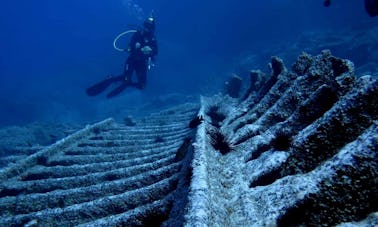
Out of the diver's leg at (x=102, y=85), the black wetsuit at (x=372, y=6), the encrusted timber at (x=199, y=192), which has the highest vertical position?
the diver's leg at (x=102, y=85)

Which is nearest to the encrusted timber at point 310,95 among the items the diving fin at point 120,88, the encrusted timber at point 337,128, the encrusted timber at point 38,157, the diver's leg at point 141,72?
the encrusted timber at point 337,128

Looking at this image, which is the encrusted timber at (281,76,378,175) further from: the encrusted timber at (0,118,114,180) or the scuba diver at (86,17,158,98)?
the scuba diver at (86,17,158,98)

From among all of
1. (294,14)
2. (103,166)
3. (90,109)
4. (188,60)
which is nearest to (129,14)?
(188,60)

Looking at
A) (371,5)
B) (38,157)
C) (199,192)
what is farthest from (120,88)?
(199,192)

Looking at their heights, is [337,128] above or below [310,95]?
below

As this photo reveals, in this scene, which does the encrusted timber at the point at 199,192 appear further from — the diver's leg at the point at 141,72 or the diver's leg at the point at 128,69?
the diver's leg at the point at 128,69

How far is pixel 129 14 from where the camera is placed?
116500 millimetres

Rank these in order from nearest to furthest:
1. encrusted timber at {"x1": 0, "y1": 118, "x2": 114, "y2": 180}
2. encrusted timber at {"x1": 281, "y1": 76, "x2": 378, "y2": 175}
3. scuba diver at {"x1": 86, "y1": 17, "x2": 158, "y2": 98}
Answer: encrusted timber at {"x1": 281, "y1": 76, "x2": 378, "y2": 175} → encrusted timber at {"x1": 0, "y1": 118, "x2": 114, "y2": 180} → scuba diver at {"x1": 86, "y1": 17, "x2": 158, "y2": 98}

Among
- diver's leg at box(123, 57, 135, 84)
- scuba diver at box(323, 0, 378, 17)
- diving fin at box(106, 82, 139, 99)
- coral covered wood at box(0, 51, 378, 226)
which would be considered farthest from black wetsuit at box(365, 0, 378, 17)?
diver's leg at box(123, 57, 135, 84)

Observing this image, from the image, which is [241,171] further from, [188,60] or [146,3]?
[146,3]

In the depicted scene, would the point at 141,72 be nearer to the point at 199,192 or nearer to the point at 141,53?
the point at 141,53

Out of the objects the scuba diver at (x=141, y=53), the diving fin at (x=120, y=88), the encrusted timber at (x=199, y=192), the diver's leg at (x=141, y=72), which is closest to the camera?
the encrusted timber at (x=199, y=192)

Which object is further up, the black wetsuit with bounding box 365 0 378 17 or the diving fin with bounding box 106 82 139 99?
the diving fin with bounding box 106 82 139 99

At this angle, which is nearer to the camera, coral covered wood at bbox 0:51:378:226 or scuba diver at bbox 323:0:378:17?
coral covered wood at bbox 0:51:378:226
